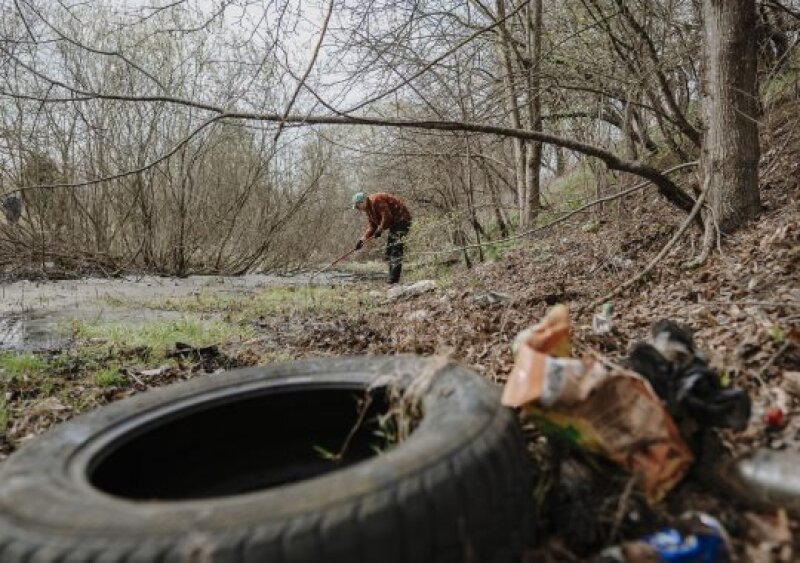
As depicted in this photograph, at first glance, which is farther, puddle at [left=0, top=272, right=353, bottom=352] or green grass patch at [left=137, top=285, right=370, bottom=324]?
green grass patch at [left=137, top=285, right=370, bottom=324]

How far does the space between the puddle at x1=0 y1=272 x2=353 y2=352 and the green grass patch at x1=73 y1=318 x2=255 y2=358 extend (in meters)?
0.28

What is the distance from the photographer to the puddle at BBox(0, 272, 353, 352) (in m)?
5.89

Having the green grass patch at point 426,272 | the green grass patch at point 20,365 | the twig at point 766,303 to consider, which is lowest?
the green grass patch at point 426,272

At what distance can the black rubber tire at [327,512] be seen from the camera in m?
1.27

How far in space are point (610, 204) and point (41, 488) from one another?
30.0ft

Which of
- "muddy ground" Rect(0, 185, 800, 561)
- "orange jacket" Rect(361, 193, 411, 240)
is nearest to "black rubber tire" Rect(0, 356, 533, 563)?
"muddy ground" Rect(0, 185, 800, 561)

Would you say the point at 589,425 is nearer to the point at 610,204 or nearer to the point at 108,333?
the point at 108,333

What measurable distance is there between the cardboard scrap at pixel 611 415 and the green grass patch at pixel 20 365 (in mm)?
3935

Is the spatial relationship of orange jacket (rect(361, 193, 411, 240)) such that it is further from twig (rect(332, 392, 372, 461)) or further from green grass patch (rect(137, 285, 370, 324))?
twig (rect(332, 392, 372, 461))

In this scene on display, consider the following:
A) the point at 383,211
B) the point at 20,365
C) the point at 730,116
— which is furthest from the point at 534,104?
the point at 20,365

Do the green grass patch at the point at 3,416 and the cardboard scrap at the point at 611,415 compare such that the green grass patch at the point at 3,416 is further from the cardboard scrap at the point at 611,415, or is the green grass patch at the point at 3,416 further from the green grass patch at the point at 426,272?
the green grass patch at the point at 426,272

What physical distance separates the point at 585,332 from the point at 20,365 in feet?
13.4

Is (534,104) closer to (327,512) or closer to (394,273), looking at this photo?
(394,273)

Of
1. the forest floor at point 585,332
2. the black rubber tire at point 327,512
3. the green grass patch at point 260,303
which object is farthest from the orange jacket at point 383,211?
the black rubber tire at point 327,512
